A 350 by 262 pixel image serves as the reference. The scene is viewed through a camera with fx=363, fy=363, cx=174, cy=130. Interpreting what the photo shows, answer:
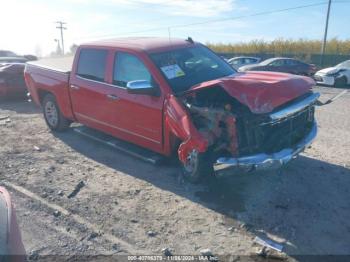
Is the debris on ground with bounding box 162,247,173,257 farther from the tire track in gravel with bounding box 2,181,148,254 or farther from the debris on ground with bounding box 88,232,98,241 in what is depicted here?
the debris on ground with bounding box 88,232,98,241

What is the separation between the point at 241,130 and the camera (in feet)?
14.4

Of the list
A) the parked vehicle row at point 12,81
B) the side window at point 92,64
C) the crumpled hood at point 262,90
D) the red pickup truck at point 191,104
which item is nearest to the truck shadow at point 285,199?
the red pickup truck at point 191,104

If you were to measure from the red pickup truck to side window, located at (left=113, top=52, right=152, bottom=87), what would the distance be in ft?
0.05

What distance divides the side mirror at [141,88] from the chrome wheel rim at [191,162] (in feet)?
3.20

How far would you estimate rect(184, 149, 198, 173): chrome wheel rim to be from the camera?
4.74m

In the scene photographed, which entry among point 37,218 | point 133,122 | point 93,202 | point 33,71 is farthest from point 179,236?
point 33,71

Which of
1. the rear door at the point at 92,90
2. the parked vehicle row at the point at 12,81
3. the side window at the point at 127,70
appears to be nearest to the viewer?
the side window at the point at 127,70

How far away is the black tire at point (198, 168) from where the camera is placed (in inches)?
185

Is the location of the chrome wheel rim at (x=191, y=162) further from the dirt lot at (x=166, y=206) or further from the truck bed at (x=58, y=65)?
the truck bed at (x=58, y=65)

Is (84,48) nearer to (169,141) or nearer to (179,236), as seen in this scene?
(169,141)

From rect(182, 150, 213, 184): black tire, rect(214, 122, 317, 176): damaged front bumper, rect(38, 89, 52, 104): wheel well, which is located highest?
rect(38, 89, 52, 104): wheel well

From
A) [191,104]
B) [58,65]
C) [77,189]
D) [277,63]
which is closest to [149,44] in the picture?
[191,104]

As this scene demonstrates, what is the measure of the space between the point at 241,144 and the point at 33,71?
212 inches

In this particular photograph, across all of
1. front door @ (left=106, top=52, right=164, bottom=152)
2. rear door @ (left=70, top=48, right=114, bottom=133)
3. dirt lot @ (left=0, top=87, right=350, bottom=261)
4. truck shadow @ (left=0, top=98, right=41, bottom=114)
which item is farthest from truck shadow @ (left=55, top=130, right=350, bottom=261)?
truck shadow @ (left=0, top=98, right=41, bottom=114)
